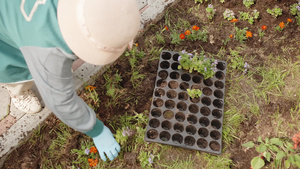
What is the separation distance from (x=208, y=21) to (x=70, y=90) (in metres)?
1.66

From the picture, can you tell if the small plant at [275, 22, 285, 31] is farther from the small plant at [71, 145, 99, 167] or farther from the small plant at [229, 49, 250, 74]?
the small plant at [71, 145, 99, 167]

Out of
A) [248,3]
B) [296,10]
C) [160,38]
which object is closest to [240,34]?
[248,3]

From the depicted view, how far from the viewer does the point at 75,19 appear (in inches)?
43.9

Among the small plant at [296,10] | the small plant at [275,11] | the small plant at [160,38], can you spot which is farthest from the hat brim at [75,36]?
the small plant at [296,10]

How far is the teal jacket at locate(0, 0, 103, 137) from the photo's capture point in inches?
50.1

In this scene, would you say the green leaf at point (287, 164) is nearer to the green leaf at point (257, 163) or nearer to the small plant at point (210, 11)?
the green leaf at point (257, 163)

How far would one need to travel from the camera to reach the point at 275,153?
6.53 feet

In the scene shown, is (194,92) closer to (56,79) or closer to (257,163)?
(257,163)

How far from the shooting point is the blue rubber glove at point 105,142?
186 cm

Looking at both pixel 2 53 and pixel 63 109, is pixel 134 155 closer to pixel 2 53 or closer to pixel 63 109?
pixel 63 109

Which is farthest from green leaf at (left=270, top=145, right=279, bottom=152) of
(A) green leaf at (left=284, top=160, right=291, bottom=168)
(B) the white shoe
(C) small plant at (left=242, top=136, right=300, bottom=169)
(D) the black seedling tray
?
(B) the white shoe

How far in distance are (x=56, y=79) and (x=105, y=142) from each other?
752 mm

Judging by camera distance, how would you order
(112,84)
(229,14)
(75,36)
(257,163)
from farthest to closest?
(229,14) < (112,84) < (257,163) < (75,36)

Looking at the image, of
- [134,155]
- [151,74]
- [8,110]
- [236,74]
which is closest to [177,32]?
[151,74]
